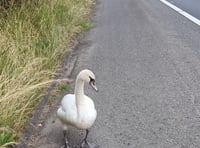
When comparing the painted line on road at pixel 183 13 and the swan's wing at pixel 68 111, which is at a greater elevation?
the swan's wing at pixel 68 111

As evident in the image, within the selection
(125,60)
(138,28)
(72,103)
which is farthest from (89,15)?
(72,103)

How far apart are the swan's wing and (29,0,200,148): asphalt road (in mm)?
367

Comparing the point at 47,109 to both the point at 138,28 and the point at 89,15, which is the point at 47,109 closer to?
the point at 138,28

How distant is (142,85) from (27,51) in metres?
1.84

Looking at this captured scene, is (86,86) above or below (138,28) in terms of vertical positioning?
above

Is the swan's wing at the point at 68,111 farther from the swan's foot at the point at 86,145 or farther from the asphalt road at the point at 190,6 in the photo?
the asphalt road at the point at 190,6

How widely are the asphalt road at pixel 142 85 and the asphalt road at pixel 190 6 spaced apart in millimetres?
1053

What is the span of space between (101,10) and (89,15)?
172 centimetres

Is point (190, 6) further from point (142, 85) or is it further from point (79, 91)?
point (79, 91)

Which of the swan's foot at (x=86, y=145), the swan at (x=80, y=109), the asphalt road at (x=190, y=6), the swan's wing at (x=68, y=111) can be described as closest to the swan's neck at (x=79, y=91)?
the swan at (x=80, y=109)

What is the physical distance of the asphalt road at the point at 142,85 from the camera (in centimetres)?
475

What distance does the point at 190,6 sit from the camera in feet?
49.8

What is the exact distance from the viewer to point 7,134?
4.34 meters

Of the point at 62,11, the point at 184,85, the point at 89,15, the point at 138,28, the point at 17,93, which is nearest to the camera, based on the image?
the point at 17,93
